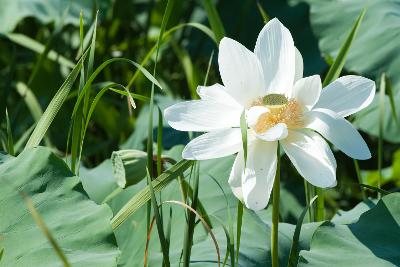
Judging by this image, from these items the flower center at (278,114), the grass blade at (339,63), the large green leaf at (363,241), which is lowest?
the large green leaf at (363,241)

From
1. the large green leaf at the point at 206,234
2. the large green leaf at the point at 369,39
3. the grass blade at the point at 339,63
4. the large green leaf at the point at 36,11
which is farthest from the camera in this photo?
the large green leaf at the point at 36,11

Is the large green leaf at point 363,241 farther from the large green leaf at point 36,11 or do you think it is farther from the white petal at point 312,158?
the large green leaf at point 36,11

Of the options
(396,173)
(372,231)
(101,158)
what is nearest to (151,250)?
(372,231)

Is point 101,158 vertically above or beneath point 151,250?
beneath

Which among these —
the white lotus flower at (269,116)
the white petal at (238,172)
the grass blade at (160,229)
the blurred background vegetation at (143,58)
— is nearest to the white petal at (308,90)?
the white lotus flower at (269,116)

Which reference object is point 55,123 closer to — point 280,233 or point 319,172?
point 280,233
